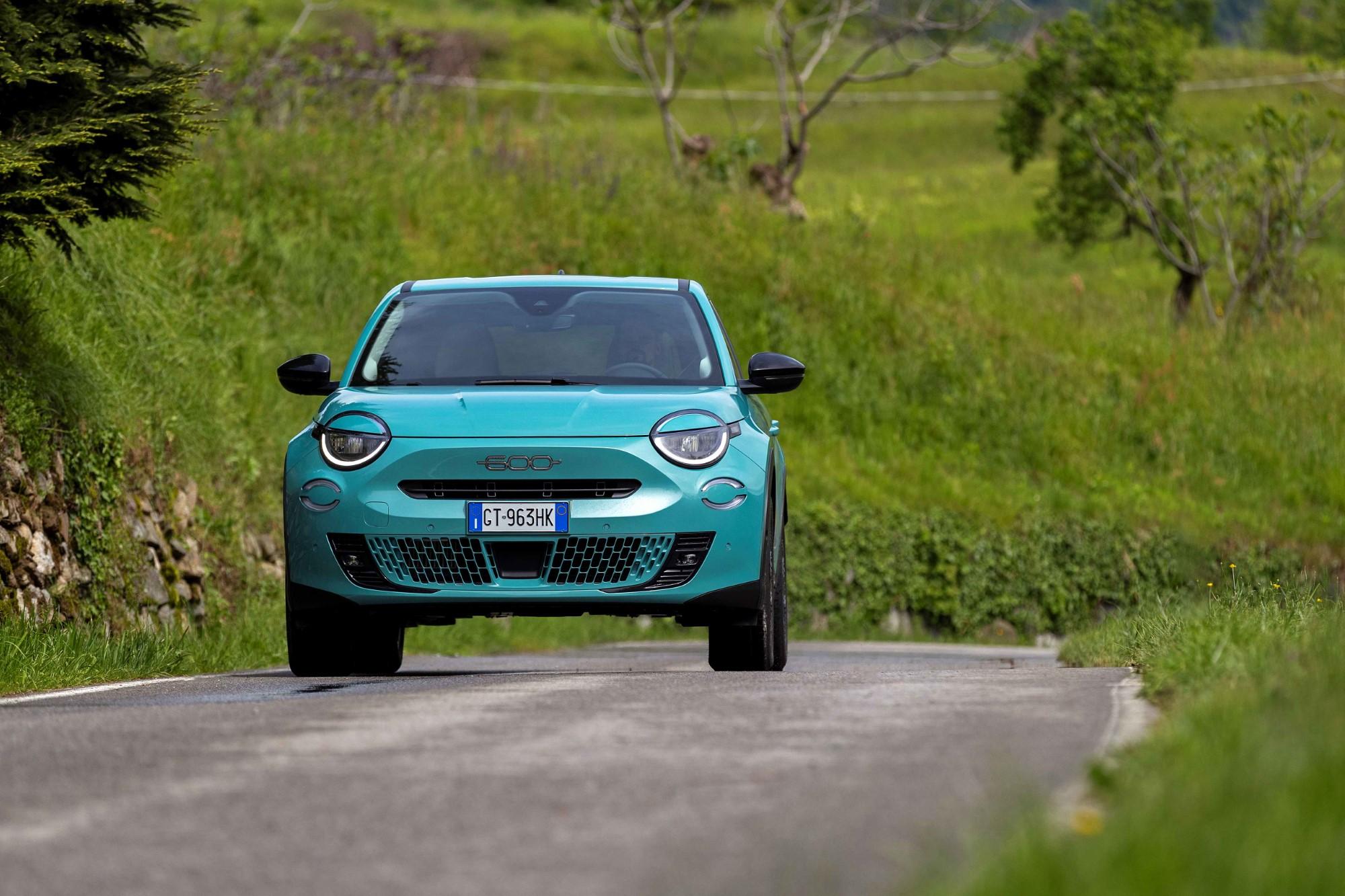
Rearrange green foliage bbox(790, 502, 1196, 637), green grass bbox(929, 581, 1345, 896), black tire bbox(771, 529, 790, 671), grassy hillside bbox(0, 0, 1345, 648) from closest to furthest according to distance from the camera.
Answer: green grass bbox(929, 581, 1345, 896) → black tire bbox(771, 529, 790, 671) → grassy hillside bbox(0, 0, 1345, 648) → green foliage bbox(790, 502, 1196, 637)

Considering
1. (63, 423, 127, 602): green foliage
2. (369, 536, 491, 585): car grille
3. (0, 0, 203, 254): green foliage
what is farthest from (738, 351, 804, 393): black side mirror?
(63, 423, 127, 602): green foliage

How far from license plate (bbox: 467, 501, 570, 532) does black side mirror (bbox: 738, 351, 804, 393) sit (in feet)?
4.97

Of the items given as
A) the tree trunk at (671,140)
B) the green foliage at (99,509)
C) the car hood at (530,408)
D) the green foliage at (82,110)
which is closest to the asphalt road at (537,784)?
the car hood at (530,408)

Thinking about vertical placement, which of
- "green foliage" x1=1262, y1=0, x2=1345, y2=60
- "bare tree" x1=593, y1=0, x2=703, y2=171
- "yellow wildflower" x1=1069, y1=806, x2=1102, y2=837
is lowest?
"green foliage" x1=1262, y1=0, x2=1345, y2=60

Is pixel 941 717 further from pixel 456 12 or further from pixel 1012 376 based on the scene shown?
pixel 456 12

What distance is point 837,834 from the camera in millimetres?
4074

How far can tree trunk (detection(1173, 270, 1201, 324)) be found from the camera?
3400cm

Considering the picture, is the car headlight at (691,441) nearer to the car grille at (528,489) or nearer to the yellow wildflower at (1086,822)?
the car grille at (528,489)

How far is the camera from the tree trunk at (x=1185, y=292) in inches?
1339

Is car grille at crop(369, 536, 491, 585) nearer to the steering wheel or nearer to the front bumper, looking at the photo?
the front bumper

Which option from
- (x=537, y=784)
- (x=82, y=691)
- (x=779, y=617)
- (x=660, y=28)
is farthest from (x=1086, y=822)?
(x=660, y=28)

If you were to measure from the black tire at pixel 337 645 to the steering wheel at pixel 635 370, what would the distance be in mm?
1626

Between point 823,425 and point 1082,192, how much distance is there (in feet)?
64.6

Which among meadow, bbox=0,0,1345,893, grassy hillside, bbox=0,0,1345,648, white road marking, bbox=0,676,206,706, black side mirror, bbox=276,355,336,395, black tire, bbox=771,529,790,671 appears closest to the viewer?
white road marking, bbox=0,676,206,706
